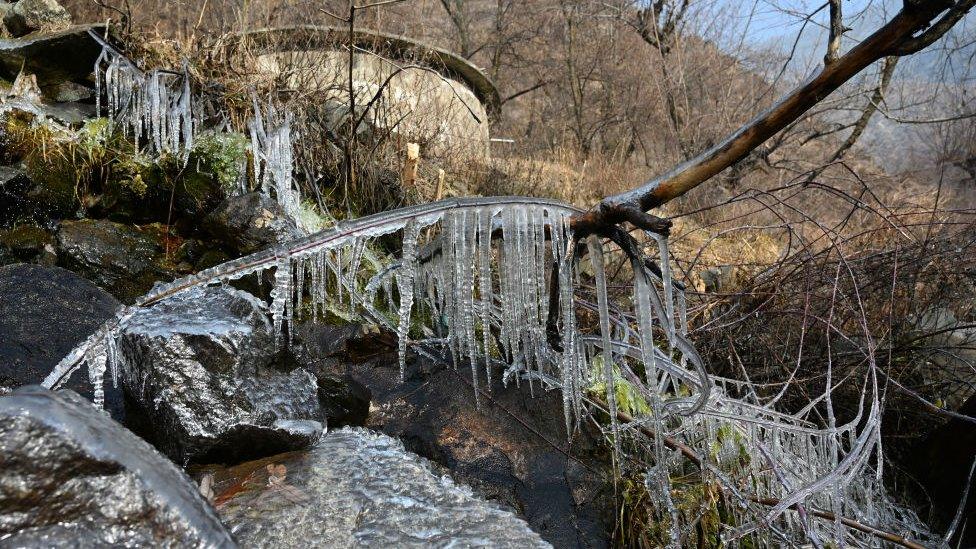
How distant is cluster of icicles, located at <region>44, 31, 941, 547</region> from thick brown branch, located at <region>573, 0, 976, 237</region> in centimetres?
15

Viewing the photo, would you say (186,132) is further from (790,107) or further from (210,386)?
(790,107)

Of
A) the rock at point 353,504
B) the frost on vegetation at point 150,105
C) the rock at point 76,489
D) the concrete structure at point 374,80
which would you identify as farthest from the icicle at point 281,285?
the frost on vegetation at point 150,105

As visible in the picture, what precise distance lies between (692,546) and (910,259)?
345 cm

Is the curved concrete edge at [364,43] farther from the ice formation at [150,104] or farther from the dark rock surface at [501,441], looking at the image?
the dark rock surface at [501,441]

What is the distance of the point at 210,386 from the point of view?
109 inches

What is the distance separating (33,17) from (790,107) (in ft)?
26.8

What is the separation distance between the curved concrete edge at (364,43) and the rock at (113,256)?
2348mm

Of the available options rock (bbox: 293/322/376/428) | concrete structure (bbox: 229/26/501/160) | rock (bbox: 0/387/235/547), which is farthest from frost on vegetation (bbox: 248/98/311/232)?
rock (bbox: 0/387/235/547)

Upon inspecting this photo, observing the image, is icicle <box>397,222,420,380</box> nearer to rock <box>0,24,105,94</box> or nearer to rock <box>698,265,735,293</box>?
rock <box>698,265,735,293</box>

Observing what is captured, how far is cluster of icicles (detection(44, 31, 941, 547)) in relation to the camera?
2219 mm

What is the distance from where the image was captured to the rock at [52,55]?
6230 mm

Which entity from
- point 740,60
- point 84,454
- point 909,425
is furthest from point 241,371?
point 740,60

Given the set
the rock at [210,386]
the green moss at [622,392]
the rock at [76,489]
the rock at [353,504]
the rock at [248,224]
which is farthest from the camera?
the rock at [248,224]

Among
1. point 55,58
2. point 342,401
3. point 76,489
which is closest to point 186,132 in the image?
point 55,58
